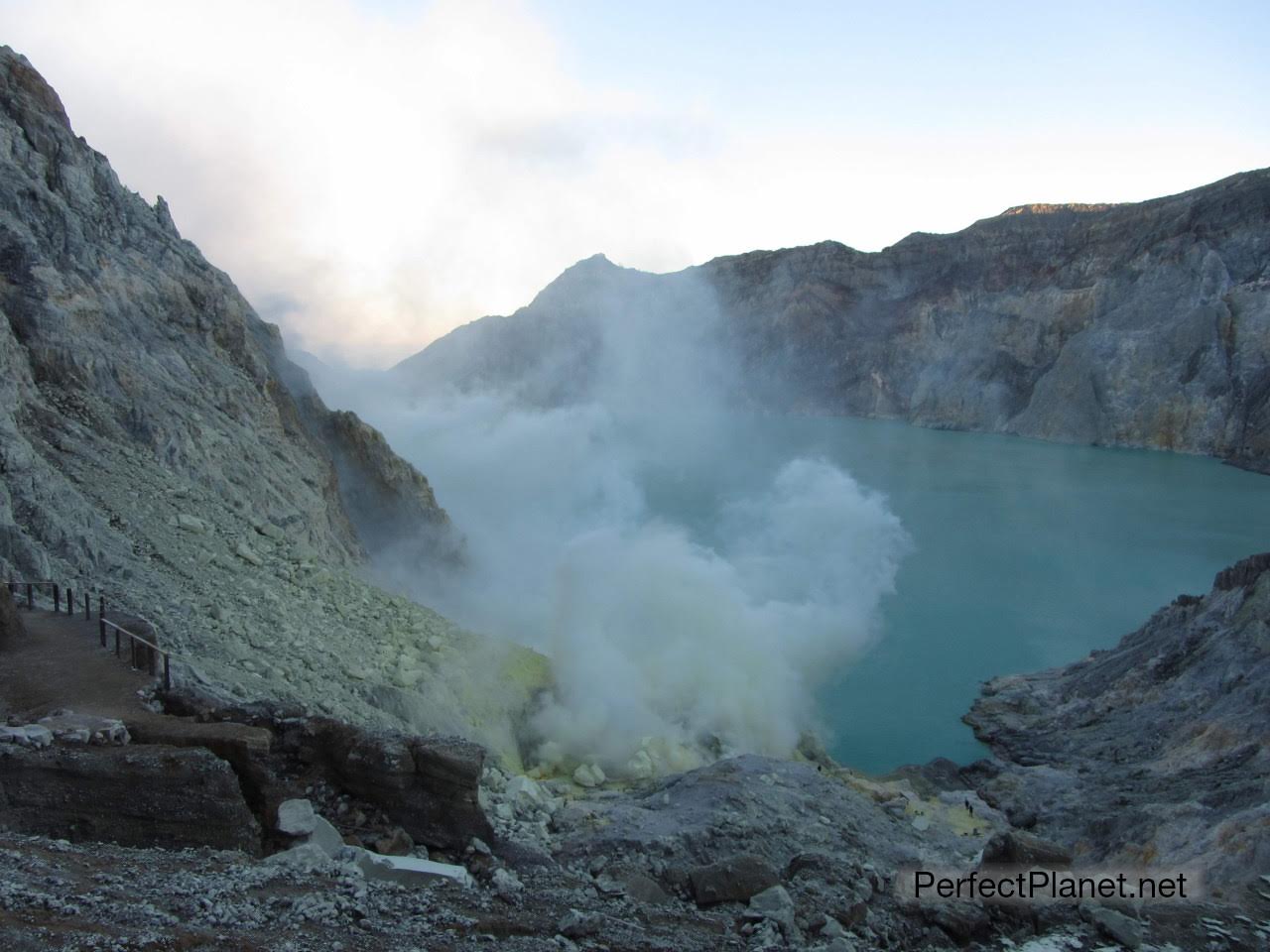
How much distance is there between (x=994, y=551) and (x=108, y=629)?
33638 mm

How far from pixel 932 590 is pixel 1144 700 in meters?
14.6

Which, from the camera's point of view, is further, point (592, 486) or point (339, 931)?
point (592, 486)

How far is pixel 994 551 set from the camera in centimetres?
3638

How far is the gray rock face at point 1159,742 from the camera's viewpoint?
1067cm

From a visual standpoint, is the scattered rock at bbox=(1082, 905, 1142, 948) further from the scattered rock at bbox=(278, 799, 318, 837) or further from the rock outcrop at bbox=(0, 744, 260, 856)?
→ the rock outcrop at bbox=(0, 744, 260, 856)

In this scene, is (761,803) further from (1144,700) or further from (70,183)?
(70,183)

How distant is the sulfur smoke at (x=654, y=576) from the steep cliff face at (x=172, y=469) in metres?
2.53

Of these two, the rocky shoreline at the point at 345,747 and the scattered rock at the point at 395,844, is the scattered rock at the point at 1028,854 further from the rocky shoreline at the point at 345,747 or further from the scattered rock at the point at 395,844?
the scattered rock at the point at 395,844

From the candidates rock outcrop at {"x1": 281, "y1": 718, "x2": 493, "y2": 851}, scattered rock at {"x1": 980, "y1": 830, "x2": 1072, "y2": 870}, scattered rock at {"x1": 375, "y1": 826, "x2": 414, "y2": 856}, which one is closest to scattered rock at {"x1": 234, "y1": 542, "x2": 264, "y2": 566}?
rock outcrop at {"x1": 281, "y1": 718, "x2": 493, "y2": 851}

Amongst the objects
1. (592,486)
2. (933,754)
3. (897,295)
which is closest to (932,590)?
(933,754)

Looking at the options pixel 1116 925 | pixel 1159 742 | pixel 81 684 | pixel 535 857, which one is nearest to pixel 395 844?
pixel 535 857

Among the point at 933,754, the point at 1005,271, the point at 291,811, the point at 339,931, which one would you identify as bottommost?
the point at 339,931

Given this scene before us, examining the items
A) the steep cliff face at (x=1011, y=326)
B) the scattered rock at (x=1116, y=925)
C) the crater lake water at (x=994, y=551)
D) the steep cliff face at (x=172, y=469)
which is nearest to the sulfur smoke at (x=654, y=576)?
the crater lake water at (x=994, y=551)

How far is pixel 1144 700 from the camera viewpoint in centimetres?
1595
